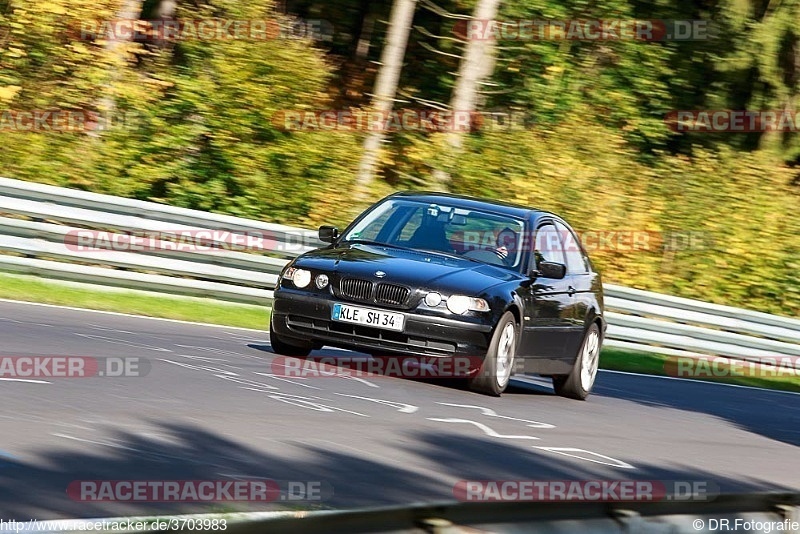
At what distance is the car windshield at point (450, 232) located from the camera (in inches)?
496

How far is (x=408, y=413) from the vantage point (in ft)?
32.7

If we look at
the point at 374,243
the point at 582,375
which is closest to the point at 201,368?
the point at 374,243

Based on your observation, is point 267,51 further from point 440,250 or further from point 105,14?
point 440,250

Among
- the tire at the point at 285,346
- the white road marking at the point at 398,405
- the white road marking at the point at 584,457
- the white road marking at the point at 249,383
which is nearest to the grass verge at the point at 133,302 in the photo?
the tire at the point at 285,346

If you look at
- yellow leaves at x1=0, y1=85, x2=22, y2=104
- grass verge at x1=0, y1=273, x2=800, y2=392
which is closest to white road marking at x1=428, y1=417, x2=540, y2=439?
grass verge at x1=0, y1=273, x2=800, y2=392

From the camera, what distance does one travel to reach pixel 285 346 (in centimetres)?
1234

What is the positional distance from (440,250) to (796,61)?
22.3 metres

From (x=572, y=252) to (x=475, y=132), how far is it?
48.8 ft

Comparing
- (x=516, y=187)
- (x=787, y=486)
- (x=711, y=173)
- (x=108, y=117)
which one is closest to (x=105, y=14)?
(x=108, y=117)

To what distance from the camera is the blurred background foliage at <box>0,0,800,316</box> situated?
22422 millimetres

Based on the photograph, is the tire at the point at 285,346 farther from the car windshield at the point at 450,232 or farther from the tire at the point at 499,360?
the tire at the point at 499,360

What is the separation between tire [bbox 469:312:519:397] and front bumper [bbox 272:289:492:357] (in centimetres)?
10

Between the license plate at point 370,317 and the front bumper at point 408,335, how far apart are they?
0.13 ft

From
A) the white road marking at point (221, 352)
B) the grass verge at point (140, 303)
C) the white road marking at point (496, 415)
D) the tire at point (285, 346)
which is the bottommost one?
the grass verge at point (140, 303)
